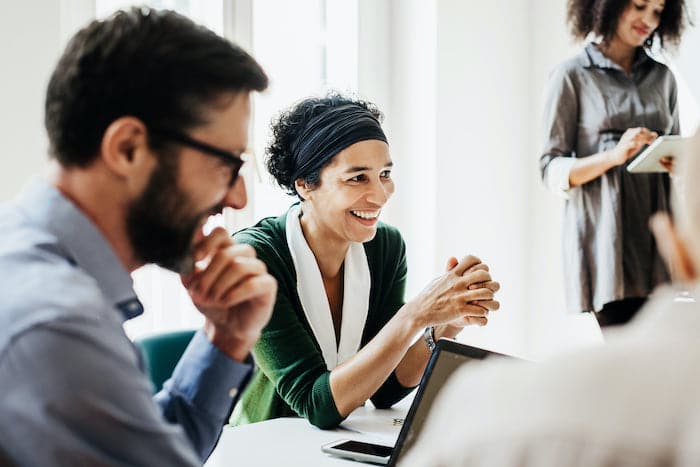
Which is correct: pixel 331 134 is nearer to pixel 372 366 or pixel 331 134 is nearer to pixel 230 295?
pixel 372 366

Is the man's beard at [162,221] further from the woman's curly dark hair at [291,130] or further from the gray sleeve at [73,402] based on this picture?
the woman's curly dark hair at [291,130]

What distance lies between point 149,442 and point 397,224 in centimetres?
305

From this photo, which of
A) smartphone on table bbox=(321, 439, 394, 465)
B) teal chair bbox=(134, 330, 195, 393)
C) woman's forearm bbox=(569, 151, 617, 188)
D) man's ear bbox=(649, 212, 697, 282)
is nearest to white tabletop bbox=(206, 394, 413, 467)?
smartphone on table bbox=(321, 439, 394, 465)

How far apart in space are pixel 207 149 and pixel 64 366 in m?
0.36

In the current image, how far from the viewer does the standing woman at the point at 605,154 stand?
8.26 ft

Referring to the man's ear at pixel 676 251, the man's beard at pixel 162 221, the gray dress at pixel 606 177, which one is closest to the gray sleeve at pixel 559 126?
the gray dress at pixel 606 177

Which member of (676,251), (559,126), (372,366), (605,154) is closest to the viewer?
(676,251)

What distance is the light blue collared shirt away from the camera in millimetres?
740

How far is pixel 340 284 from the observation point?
199 cm

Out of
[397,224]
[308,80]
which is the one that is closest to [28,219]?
[308,80]

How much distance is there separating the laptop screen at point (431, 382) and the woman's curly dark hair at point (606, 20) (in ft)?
5.63

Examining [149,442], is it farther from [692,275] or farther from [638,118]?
[638,118]

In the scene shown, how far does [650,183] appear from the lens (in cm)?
257

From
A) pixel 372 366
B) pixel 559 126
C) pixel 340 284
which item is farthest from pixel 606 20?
pixel 372 366
